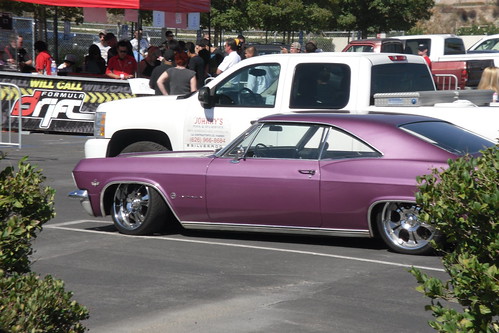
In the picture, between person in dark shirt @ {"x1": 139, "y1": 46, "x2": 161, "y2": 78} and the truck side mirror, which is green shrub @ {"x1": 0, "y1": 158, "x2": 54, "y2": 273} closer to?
the truck side mirror

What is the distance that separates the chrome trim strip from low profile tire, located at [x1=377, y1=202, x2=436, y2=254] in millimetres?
203

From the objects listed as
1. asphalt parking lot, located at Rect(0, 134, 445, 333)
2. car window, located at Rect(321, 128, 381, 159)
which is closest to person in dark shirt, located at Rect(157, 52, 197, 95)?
asphalt parking lot, located at Rect(0, 134, 445, 333)

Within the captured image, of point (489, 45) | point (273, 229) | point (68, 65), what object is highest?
point (489, 45)

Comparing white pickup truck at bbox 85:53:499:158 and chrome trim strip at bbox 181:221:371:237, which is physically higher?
white pickup truck at bbox 85:53:499:158

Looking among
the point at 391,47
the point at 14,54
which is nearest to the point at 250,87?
the point at 14,54

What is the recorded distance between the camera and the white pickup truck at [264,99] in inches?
464

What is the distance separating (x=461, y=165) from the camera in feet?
15.3

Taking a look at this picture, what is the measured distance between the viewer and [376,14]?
2114 inches

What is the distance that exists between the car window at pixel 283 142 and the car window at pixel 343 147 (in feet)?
0.29

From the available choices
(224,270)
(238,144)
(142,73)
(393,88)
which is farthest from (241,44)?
(224,270)

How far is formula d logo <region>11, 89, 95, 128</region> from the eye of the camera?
2164cm

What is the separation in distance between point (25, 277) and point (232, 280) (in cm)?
376

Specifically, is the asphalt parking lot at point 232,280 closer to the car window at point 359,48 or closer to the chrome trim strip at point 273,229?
the chrome trim strip at point 273,229

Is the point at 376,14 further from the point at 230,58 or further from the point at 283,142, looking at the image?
the point at 283,142
